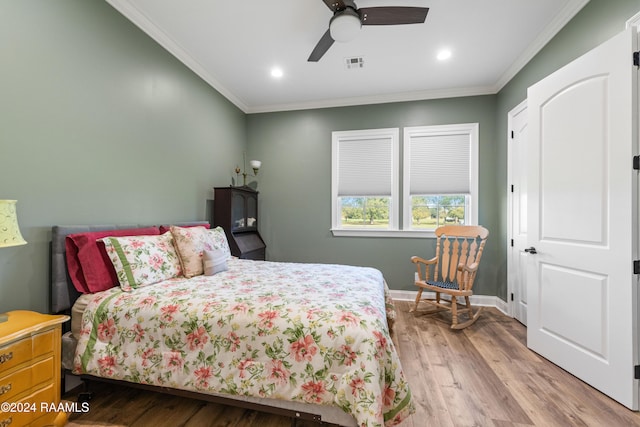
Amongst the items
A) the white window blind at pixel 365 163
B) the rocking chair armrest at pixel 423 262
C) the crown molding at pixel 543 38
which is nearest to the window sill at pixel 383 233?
the rocking chair armrest at pixel 423 262

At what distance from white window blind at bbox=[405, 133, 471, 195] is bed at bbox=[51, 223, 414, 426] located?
231cm

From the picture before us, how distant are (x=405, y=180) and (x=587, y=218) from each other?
2.08m

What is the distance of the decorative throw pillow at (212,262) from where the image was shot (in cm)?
223

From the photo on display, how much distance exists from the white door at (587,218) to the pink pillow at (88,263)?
3407 millimetres

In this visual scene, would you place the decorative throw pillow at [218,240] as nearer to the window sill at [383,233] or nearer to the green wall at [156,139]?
the green wall at [156,139]

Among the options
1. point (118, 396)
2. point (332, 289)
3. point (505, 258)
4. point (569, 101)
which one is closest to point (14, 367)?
point (118, 396)

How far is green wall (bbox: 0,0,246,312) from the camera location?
1.59 meters

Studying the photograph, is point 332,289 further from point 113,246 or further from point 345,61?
point 345,61

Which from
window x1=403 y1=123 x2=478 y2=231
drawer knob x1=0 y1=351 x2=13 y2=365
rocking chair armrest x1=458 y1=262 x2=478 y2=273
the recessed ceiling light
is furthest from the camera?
window x1=403 y1=123 x2=478 y2=231

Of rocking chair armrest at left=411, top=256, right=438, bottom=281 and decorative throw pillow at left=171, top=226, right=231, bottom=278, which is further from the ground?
decorative throw pillow at left=171, top=226, right=231, bottom=278

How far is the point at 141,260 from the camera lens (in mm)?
1907

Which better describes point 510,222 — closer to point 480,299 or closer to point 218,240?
point 480,299

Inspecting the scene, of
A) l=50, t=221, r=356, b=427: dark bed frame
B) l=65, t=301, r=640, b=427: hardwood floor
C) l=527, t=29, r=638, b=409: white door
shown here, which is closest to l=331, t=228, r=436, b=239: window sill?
l=527, t=29, r=638, b=409: white door

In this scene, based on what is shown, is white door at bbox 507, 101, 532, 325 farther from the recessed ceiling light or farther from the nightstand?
the nightstand
